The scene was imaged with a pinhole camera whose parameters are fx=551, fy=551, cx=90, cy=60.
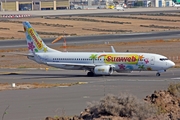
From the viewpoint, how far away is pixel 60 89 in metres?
43.7

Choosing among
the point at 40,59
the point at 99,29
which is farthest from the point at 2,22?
the point at 40,59

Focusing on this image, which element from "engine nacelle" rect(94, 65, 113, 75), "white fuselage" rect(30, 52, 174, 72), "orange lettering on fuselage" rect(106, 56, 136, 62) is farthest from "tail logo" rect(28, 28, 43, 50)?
"orange lettering on fuselage" rect(106, 56, 136, 62)

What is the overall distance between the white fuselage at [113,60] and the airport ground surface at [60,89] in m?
1.04

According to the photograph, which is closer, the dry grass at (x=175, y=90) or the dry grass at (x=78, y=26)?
the dry grass at (x=175, y=90)

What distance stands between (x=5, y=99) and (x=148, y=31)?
274 feet

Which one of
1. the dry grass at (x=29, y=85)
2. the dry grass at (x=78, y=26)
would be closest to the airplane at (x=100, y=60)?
the dry grass at (x=29, y=85)

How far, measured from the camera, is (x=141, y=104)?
2091 cm

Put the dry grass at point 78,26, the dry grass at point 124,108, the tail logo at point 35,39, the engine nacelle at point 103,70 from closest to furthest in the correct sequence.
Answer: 1. the dry grass at point 124,108
2. the engine nacelle at point 103,70
3. the tail logo at point 35,39
4. the dry grass at point 78,26

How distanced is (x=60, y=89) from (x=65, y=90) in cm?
115

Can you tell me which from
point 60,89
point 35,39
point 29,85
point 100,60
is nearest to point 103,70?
point 100,60

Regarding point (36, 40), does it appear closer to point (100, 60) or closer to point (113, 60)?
point (100, 60)

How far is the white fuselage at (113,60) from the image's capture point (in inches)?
2153

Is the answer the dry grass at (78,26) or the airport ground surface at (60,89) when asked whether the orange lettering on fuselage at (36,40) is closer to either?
the airport ground surface at (60,89)

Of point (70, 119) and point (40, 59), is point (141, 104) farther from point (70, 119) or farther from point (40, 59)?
point (40, 59)
